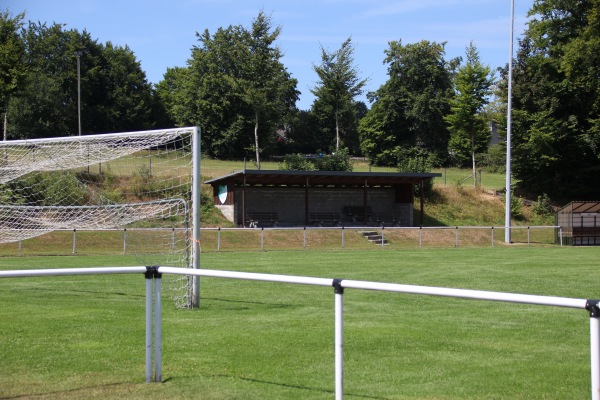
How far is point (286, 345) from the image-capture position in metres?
9.17

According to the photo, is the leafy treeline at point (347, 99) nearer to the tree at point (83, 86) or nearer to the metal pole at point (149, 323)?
the tree at point (83, 86)

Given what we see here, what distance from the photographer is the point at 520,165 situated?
6050 cm

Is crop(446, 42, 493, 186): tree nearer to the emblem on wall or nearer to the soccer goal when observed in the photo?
the emblem on wall

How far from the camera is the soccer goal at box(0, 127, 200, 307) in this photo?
14312 mm

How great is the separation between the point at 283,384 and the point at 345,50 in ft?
203

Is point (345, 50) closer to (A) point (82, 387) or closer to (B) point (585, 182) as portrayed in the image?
(B) point (585, 182)

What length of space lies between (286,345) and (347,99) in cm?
6117

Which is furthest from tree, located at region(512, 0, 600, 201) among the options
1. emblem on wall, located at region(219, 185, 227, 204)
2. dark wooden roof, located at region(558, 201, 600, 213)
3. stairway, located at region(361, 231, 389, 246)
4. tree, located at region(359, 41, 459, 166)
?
emblem on wall, located at region(219, 185, 227, 204)

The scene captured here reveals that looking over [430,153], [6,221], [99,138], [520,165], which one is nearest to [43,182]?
[6,221]

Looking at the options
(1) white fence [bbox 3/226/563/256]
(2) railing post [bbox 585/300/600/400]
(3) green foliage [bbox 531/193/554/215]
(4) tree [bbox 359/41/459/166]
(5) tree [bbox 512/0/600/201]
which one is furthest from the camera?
(4) tree [bbox 359/41/459/166]

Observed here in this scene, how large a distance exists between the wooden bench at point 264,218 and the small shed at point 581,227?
1801 cm

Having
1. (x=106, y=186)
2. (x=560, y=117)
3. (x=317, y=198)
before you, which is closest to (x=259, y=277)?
(x=106, y=186)

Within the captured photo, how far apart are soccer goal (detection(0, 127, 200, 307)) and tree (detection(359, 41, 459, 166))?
60.1 meters

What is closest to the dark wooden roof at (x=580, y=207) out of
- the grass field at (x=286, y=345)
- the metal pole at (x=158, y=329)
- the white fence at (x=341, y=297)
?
the grass field at (x=286, y=345)
